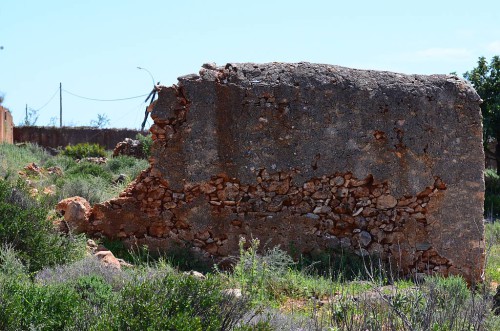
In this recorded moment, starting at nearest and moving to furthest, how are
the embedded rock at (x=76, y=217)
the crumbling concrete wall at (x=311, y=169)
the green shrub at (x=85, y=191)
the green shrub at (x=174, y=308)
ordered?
the green shrub at (x=174, y=308) → the crumbling concrete wall at (x=311, y=169) → the embedded rock at (x=76, y=217) → the green shrub at (x=85, y=191)

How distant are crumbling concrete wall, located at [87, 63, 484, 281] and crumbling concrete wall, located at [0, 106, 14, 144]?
12.7 meters

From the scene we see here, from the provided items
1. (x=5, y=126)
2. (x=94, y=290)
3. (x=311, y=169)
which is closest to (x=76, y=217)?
(x=311, y=169)

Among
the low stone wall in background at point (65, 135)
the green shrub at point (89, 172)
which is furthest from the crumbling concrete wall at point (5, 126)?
the green shrub at point (89, 172)

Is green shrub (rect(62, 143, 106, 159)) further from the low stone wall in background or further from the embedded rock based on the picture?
the embedded rock

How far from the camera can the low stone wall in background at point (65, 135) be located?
26.0 meters

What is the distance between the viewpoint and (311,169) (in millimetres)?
9195

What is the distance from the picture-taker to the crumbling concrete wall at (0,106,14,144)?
20927 millimetres

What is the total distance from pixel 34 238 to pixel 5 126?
14.9m

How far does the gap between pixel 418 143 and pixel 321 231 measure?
5.44 feet

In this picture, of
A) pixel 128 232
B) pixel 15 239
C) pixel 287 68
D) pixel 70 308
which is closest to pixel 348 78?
pixel 287 68

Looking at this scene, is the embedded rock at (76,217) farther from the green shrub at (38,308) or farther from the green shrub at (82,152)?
the green shrub at (82,152)

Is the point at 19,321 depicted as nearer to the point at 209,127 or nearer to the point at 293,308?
the point at 293,308

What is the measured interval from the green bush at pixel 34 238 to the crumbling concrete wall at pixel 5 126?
1276 cm

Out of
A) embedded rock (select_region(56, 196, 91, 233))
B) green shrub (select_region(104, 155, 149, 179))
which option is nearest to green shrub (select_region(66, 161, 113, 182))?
green shrub (select_region(104, 155, 149, 179))
